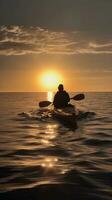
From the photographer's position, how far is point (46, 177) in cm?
827

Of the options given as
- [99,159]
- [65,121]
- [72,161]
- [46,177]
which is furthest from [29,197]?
[65,121]

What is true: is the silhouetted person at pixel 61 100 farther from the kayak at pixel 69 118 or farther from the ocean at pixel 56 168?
the ocean at pixel 56 168

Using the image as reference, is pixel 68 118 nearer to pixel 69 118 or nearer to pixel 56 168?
pixel 69 118

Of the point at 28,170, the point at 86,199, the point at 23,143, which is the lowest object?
the point at 86,199

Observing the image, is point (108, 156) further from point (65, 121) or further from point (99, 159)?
point (65, 121)

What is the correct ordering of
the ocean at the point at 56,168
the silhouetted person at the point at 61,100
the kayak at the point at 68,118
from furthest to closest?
1. the silhouetted person at the point at 61,100
2. the kayak at the point at 68,118
3. the ocean at the point at 56,168

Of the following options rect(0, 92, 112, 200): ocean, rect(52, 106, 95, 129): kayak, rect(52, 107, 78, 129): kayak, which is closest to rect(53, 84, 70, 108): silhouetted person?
rect(52, 106, 95, 129): kayak

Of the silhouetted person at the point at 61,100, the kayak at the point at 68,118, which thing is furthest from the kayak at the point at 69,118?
the silhouetted person at the point at 61,100

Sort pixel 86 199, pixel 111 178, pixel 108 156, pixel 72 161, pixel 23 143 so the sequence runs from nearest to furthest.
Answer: pixel 86 199
pixel 111 178
pixel 72 161
pixel 108 156
pixel 23 143

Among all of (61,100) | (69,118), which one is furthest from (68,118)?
(61,100)

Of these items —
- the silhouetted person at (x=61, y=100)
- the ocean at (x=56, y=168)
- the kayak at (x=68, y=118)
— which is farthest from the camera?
the silhouetted person at (x=61, y=100)

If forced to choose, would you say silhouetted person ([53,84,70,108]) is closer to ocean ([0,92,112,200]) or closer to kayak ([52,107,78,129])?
kayak ([52,107,78,129])

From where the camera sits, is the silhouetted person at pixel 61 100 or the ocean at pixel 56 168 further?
the silhouetted person at pixel 61 100

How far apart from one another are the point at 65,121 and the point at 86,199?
1290 centimetres
